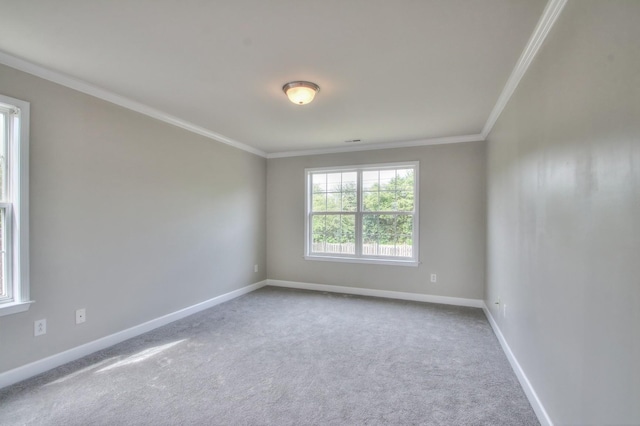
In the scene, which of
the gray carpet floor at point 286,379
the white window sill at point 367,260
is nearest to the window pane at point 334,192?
the white window sill at point 367,260

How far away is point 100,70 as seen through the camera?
238cm

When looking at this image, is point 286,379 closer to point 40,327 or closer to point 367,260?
point 40,327

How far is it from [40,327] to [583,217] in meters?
3.67

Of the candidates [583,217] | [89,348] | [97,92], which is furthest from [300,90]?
[89,348]

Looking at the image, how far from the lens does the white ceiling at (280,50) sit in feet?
5.44

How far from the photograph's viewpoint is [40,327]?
2383 mm

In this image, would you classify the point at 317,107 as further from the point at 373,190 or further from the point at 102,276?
the point at 102,276

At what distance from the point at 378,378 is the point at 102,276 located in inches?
104

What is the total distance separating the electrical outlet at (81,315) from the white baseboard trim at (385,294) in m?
3.01

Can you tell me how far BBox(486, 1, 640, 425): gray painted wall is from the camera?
Answer: 1.04 meters

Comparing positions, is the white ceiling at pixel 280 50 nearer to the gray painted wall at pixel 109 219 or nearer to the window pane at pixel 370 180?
the gray painted wall at pixel 109 219

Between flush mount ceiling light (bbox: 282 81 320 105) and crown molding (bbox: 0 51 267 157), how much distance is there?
63.6 inches

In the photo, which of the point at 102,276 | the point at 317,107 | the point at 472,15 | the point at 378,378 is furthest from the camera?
the point at 317,107

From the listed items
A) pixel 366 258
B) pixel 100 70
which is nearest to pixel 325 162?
pixel 366 258
